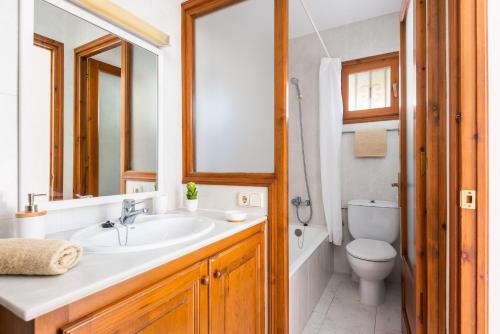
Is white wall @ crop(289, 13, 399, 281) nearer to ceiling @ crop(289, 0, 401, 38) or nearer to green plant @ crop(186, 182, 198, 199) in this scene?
ceiling @ crop(289, 0, 401, 38)

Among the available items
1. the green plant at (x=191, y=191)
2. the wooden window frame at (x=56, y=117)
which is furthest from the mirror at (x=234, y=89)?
the wooden window frame at (x=56, y=117)

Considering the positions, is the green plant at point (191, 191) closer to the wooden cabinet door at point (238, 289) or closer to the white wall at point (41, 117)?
the wooden cabinet door at point (238, 289)

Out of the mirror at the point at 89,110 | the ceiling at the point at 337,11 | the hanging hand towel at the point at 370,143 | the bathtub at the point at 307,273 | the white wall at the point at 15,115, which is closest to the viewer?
the white wall at the point at 15,115

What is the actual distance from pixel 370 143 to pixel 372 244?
0.92 meters

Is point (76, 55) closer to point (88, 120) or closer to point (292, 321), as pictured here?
point (88, 120)

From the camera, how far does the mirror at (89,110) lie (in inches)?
41.5

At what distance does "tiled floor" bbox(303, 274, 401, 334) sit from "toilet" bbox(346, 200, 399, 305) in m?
0.10

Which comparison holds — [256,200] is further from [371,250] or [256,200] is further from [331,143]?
[331,143]

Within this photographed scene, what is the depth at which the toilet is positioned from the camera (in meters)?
2.00

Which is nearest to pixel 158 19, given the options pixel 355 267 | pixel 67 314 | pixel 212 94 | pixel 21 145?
pixel 212 94

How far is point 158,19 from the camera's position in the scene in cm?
155

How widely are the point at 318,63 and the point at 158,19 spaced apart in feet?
5.67

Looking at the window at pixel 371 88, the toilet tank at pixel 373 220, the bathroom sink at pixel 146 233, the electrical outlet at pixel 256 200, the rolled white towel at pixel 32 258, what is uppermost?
the window at pixel 371 88

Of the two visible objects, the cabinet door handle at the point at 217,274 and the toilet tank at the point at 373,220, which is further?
the toilet tank at the point at 373,220
